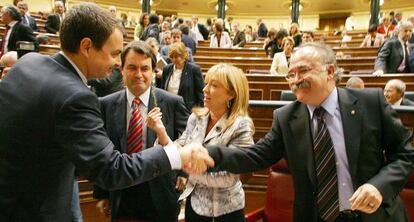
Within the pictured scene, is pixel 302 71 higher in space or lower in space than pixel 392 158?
higher

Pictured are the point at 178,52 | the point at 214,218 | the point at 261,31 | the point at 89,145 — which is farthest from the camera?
the point at 261,31

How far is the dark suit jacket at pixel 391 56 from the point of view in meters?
5.72

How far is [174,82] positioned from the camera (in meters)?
4.19

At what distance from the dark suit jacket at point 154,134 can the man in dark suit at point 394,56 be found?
4.58m

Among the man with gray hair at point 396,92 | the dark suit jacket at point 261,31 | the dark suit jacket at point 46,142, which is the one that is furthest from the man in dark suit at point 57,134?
the dark suit jacket at point 261,31

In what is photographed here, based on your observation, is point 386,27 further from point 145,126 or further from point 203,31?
point 145,126

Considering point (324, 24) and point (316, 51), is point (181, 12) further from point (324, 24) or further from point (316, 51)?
point (316, 51)

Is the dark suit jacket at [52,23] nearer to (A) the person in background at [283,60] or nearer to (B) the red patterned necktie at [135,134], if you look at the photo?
(A) the person in background at [283,60]

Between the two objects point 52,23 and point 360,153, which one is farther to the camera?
point 52,23

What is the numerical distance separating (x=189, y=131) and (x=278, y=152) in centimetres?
48

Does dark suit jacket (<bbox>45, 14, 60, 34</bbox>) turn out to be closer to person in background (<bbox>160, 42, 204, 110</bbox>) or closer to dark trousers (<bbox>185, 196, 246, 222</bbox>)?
person in background (<bbox>160, 42, 204, 110</bbox>)

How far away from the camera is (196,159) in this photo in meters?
1.61

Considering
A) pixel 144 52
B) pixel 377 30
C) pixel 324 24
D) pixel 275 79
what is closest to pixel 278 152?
pixel 144 52

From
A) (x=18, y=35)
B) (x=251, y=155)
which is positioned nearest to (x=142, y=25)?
(x=18, y=35)
